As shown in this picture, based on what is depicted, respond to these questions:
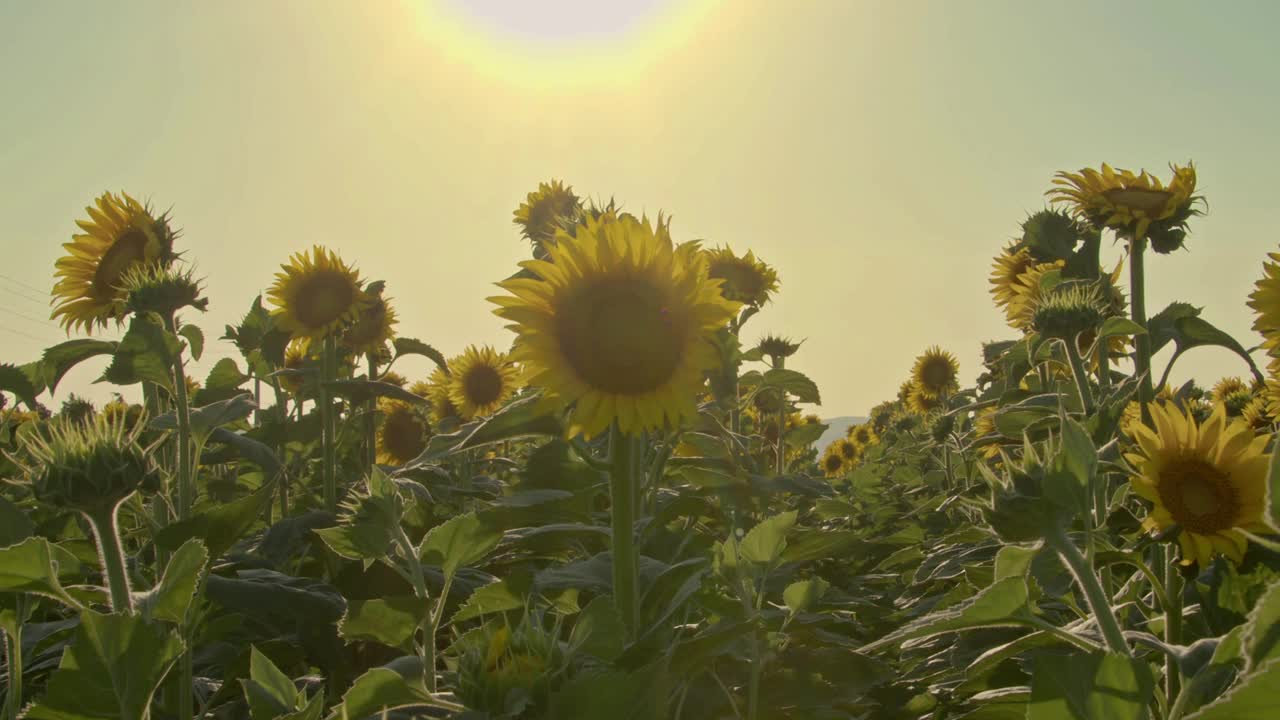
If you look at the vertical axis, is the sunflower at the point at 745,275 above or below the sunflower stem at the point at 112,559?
above

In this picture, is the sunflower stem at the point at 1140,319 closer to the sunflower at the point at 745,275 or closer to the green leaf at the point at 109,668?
the sunflower at the point at 745,275

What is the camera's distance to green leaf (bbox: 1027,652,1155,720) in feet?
3.88

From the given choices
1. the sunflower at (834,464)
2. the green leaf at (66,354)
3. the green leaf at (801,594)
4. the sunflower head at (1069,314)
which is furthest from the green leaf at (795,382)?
the sunflower at (834,464)

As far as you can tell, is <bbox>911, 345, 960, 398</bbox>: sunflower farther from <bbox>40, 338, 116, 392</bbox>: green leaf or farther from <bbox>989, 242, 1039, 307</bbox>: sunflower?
<bbox>40, 338, 116, 392</bbox>: green leaf

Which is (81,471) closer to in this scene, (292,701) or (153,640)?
(153,640)

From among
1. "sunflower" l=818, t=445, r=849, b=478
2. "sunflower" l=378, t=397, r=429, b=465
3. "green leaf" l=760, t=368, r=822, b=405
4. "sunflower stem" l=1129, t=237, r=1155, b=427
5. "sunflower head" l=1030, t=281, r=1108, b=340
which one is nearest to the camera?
"sunflower stem" l=1129, t=237, r=1155, b=427

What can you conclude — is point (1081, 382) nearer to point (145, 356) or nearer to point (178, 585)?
point (178, 585)

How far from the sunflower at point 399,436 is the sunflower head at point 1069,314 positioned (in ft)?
16.4

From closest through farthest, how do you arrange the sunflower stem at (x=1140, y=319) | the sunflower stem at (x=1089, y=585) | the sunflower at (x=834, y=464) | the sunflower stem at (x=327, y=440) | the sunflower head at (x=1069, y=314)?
the sunflower stem at (x=1089, y=585) < the sunflower stem at (x=1140, y=319) < the sunflower head at (x=1069, y=314) < the sunflower stem at (x=327, y=440) < the sunflower at (x=834, y=464)

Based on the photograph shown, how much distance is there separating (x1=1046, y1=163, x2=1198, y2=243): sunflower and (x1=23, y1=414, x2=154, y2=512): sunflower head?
11.7 ft

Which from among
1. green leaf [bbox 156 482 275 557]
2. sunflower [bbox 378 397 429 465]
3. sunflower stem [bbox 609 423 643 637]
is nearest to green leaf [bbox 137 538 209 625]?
green leaf [bbox 156 482 275 557]

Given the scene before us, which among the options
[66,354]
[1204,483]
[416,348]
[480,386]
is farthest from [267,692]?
[480,386]

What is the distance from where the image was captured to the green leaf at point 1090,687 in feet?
3.88

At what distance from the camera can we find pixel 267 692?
148 cm
